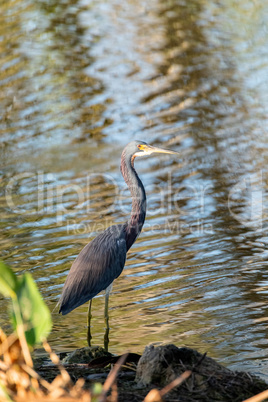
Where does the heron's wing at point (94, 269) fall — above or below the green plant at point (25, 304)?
below

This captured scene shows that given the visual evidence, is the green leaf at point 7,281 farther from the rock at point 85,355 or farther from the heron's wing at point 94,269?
the heron's wing at point 94,269

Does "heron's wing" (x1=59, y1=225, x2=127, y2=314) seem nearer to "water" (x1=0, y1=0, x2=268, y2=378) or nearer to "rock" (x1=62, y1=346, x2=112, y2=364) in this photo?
"water" (x1=0, y1=0, x2=268, y2=378)

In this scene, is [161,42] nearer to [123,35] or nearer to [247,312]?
[123,35]

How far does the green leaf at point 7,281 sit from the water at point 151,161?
2649mm

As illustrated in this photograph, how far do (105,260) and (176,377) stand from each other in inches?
92.8

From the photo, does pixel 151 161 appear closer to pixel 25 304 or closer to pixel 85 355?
pixel 85 355

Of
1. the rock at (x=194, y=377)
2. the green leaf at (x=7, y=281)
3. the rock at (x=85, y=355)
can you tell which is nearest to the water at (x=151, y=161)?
the rock at (x=85, y=355)

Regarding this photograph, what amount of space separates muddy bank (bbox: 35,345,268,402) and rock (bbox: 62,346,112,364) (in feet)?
1.12

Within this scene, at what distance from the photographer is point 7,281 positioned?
10.9ft

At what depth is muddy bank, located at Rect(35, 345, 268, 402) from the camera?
4.40 m

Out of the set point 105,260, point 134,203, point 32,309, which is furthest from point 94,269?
point 32,309

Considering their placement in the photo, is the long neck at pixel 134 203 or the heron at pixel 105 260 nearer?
the heron at pixel 105 260

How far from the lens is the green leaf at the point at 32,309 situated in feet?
11.0

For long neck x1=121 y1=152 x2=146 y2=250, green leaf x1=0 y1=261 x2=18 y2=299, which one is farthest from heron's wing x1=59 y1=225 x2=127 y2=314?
green leaf x1=0 y1=261 x2=18 y2=299
